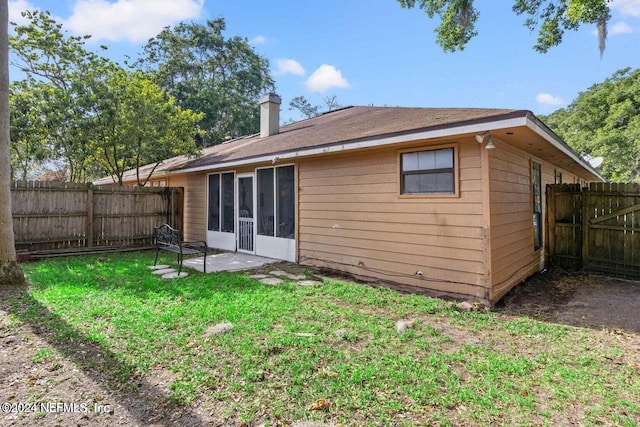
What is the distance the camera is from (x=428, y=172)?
5207 millimetres

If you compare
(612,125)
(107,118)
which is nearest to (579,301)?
(107,118)

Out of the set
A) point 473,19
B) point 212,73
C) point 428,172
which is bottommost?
point 428,172

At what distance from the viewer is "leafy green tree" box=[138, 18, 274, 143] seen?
24734 mm

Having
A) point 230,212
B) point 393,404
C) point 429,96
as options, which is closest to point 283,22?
point 230,212

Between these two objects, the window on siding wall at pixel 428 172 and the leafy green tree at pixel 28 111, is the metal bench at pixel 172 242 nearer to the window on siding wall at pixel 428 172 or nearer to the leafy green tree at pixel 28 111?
the window on siding wall at pixel 428 172

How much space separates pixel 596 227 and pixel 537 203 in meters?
1.19

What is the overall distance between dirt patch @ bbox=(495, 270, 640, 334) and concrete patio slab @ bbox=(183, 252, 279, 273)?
4.65 m

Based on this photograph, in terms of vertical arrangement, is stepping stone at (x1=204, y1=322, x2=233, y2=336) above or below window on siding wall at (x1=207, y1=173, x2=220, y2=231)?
below

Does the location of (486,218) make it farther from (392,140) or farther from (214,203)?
(214,203)

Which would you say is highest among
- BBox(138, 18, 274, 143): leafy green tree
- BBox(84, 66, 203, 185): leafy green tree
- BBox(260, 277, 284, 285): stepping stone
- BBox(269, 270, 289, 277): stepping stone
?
BBox(138, 18, 274, 143): leafy green tree

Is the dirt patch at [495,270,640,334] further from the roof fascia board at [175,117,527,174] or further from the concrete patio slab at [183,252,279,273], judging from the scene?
the concrete patio slab at [183,252,279,273]

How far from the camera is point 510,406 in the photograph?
230 centimetres

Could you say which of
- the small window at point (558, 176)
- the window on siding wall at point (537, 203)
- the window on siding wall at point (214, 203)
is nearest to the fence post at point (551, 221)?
the window on siding wall at point (537, 203)

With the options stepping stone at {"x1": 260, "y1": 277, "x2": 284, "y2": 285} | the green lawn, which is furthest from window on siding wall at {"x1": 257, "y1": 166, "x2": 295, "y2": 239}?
the green lawn
